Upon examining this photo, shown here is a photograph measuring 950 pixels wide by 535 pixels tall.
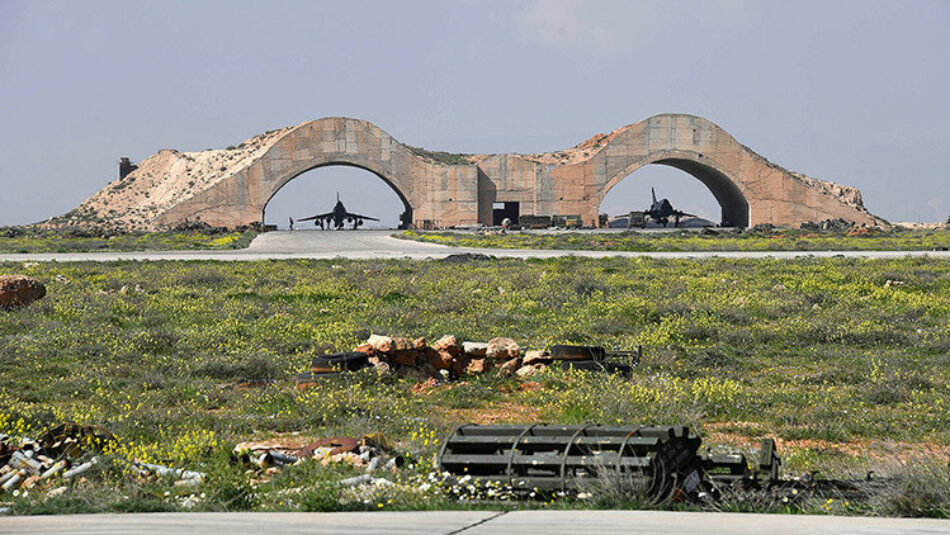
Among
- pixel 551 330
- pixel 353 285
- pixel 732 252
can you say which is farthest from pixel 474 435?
pixel 732 252

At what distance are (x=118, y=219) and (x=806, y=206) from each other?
64.5m

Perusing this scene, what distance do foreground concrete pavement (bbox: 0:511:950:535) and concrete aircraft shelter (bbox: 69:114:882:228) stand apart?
72.0m

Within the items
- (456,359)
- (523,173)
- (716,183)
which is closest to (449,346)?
(456,359)

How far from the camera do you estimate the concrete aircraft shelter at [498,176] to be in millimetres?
75438

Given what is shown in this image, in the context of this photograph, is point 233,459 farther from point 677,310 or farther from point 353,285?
point 353,285

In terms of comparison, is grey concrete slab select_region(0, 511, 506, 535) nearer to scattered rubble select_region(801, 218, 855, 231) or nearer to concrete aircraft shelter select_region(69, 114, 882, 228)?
concrete aircraft shelter select_region(69, 114, 882, 228)

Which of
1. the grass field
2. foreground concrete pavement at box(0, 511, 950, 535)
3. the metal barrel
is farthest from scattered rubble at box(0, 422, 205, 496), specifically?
the metal barrel

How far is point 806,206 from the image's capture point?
263 feet

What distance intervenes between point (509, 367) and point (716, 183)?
79336 mm

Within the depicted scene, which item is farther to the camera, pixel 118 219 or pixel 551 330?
pixel 118 219

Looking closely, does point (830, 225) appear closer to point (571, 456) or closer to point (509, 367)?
point (509, 367)

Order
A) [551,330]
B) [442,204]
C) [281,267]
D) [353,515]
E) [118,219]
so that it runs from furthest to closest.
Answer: [118,219] < [442,204] < [281,267] < [551,330] < [353,515]

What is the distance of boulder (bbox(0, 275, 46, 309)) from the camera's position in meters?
16.4

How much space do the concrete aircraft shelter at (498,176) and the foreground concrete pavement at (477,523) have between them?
236 feet
